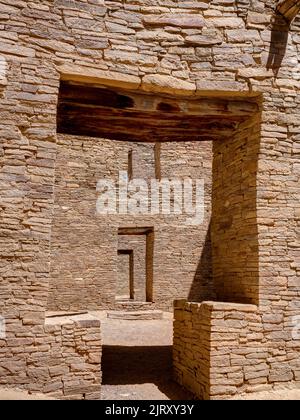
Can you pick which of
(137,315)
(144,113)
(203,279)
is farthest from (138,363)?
(203,279)

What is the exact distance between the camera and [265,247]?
4957 mm

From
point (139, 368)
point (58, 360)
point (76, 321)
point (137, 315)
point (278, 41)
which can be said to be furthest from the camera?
point (137, 315)

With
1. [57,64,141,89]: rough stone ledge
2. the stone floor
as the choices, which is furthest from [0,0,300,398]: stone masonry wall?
the stone floor

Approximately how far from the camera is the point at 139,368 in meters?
6.41

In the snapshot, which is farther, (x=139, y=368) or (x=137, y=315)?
(x=137, y=315)

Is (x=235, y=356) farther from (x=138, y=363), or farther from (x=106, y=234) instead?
(x=106, y=234)

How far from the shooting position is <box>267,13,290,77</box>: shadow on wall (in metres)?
5.14

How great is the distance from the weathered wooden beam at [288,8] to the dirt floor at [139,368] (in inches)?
177

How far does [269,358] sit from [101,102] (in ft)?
11.9

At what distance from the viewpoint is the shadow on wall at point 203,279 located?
11.7 m

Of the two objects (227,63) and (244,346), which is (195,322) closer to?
(244,346)

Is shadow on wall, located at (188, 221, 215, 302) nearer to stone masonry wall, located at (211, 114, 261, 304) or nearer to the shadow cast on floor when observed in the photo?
the shadow cast on floor

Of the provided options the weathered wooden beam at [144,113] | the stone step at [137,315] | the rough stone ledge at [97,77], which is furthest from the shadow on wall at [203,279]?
the rough stone ledge at [97,77]

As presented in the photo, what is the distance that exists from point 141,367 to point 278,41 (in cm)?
508
